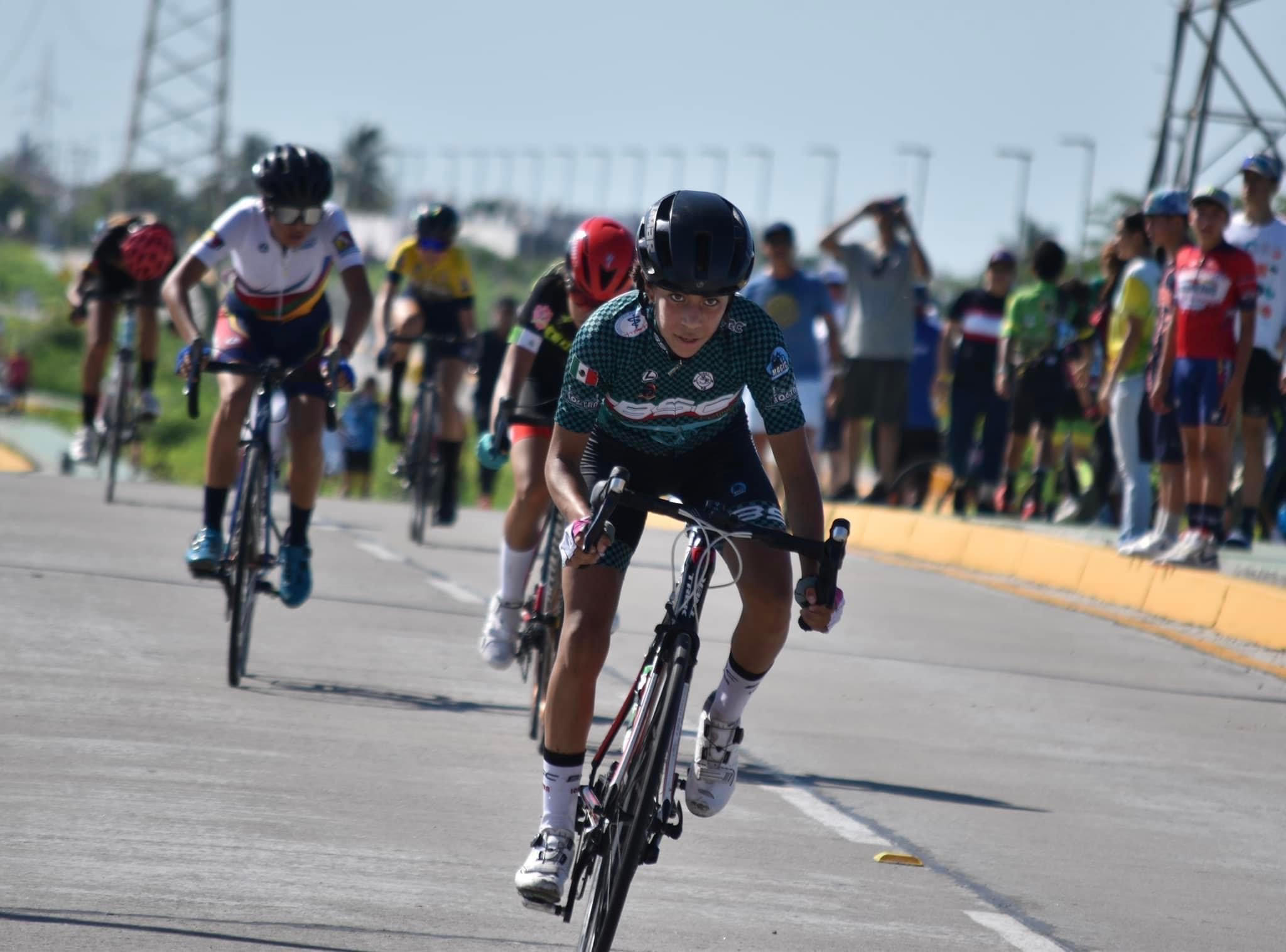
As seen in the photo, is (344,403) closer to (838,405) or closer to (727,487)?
(838,405)

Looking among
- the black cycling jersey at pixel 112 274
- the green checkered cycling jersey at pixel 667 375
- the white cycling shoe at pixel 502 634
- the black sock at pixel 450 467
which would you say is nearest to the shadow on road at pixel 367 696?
the white cycling shoe at pixel 502 634

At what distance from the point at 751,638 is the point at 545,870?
Result: 0.98 meters

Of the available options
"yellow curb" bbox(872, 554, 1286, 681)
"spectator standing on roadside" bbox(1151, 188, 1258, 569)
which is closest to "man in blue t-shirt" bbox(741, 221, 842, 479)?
"yellow curb" bbox(872, 554, 1286, 681)

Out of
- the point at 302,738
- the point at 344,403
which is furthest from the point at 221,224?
the point at 344,403

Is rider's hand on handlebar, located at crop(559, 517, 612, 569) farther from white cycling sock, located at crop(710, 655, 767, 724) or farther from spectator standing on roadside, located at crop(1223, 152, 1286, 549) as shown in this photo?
spectator standing on roadside, located at crop(1223, 152, 1286, 549)

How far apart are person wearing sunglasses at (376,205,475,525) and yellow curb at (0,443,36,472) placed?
6080 mm

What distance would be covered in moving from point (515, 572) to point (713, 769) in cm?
272

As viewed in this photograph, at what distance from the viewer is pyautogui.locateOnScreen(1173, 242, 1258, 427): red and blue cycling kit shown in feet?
38.7

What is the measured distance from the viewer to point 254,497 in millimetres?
9023

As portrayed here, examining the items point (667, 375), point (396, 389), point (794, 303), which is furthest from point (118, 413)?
point (667, 375)

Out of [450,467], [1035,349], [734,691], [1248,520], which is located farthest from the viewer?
[1035,349]

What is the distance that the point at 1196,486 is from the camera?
12297 mm

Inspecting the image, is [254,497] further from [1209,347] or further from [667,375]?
[1209,347]

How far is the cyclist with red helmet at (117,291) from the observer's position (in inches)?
648
